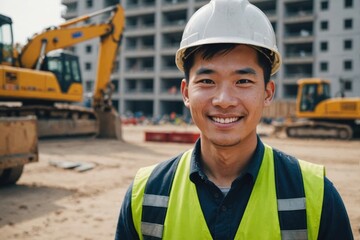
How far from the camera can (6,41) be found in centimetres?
1138

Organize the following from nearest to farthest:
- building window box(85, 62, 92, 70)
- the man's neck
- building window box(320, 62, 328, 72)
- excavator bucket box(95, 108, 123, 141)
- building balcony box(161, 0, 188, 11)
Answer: the man's neck → excavator bucket box(95, 108, 123, 141) → building window box(320, 62, 328, 72) → building balcony box(161, 0, 188, 11) → building window box(85, 62, 92, 70)

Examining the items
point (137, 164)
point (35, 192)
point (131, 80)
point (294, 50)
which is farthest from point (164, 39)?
point (35, 192)

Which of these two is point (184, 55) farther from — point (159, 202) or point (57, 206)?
point (57, 206)

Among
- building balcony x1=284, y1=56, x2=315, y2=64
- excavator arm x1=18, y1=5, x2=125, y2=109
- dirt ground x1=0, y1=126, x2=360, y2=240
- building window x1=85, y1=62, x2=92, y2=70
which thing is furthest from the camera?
building window x1=85, y1=62, x2=92, y2=70

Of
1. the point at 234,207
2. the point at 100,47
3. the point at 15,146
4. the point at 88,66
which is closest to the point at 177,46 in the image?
the point at 88,66

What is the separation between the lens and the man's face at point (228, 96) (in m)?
1.77

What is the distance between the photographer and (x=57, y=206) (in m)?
5.46

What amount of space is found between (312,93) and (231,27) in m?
16.9

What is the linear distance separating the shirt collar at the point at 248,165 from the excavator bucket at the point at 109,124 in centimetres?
1416

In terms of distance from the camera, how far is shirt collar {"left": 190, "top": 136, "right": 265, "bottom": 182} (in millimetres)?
1722

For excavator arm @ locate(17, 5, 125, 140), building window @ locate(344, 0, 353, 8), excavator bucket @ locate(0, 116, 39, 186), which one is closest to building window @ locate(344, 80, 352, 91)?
building window @ locate(344, 0, 353, 8)

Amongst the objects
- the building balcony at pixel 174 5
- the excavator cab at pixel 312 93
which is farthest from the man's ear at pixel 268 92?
the building balcony at pixel 174 5

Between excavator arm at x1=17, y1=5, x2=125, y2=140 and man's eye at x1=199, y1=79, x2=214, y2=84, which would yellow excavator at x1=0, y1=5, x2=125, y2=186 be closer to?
excavator arm at x1=17, y1=5, x2=125, y2=140

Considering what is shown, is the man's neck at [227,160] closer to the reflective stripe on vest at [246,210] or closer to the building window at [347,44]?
the reflective stripe on vest at [246,210]
